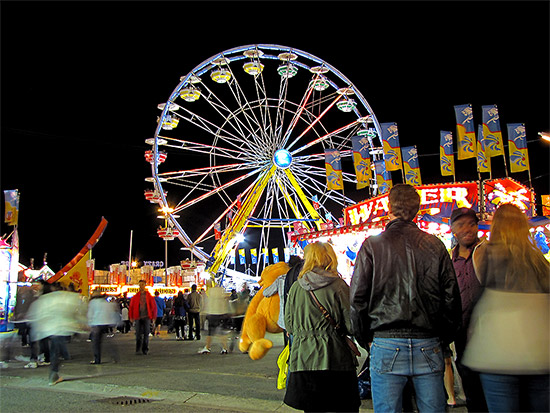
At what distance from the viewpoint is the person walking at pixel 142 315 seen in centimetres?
1109

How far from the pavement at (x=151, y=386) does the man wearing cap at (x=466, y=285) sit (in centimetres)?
204

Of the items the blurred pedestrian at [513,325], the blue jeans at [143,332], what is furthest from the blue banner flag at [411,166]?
the blurred pedestrian at [513,325]

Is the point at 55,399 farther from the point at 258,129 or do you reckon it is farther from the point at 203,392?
the point at 258,129

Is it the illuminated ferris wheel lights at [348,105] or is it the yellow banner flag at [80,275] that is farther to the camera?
the illuminated ferris wheel lights at [348,105]

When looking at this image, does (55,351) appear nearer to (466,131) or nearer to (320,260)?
(320,260)

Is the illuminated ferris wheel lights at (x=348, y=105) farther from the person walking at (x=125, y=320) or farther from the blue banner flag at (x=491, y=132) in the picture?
the person walking at (x=125, y=320)

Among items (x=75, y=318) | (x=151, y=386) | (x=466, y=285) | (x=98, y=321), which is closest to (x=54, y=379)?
(x=75, y=318)

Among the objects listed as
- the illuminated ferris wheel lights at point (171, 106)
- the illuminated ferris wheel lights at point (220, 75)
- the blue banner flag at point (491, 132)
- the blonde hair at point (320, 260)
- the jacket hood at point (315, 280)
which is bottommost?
the jacket hood at point (315, 280)

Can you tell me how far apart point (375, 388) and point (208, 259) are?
21.1 meters

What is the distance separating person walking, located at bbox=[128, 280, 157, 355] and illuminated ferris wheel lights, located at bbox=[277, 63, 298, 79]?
11.6 metres

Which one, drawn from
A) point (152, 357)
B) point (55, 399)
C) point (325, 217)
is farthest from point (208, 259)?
point (55, 399)

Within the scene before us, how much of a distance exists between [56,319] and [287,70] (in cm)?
1495

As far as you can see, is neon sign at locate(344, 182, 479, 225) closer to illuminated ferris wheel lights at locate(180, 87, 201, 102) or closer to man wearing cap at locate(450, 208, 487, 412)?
illuminated ferris wheel lights at locate(180, 87, 201, 102)

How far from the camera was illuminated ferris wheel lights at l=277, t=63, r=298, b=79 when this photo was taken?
66.4 feet
